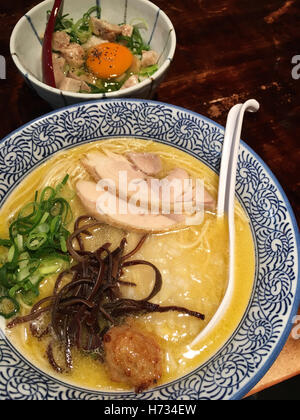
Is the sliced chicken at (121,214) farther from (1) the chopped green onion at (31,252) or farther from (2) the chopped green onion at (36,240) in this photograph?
(2) the chopped green onion at (36,240)

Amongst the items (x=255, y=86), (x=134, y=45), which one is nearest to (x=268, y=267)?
(x=255, y=86)

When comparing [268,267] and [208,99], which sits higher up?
[208,99]

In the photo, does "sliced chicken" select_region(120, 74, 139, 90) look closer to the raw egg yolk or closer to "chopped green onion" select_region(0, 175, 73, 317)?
the raw egg yolk

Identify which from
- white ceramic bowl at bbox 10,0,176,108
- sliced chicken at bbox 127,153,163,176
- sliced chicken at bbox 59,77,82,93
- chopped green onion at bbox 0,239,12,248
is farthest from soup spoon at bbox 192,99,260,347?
chopped green onion at bbox 0,239,12,248

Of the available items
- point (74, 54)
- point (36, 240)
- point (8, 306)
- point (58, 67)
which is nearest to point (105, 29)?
point (74, 54)

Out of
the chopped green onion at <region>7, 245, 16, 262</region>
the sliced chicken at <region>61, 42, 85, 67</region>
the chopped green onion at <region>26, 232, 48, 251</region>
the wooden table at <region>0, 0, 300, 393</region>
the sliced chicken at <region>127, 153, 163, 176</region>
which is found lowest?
the chopped green onion at <region>7, 245, 16, 262</region>
